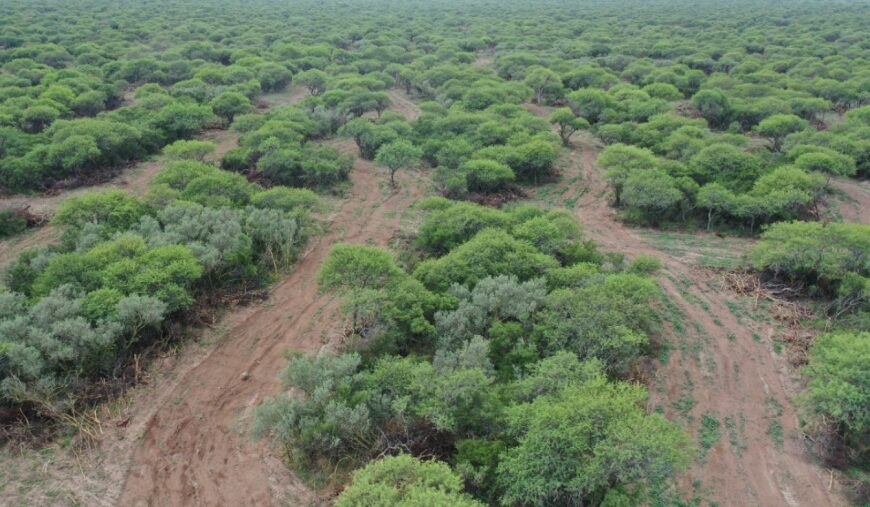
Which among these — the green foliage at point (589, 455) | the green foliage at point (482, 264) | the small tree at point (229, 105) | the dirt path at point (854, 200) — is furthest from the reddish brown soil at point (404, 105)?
the green foliage at point (589, 455)

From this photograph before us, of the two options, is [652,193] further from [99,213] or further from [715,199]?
[99,213]

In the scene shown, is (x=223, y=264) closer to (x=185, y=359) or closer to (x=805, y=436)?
(x=185, y=359)

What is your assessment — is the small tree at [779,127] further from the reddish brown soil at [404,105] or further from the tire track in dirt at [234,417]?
the tire track in dirt at [234,417]

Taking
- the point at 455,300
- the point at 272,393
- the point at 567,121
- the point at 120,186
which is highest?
the point at 567,121

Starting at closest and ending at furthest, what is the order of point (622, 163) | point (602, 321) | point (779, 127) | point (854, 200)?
1. point (602, 321)
2. point (854, 200)
3. point (622, 163)
4. point (779, 127)

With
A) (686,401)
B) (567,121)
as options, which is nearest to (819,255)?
(686,401)

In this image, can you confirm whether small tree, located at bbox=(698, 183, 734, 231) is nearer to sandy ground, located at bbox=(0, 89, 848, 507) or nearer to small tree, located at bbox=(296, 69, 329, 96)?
sandy ground, located at bbox=(0, 89, 848, 507)

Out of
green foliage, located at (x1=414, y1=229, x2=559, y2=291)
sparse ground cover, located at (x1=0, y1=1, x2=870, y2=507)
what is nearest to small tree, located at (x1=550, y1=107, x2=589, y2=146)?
sparse ground cover, located at (x1=0, y1=1, x2=870, y2=507)
